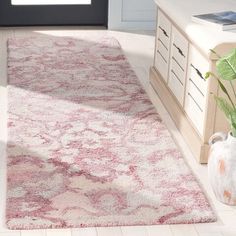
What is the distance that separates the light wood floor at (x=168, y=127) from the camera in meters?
2.44

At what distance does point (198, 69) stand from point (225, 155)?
619 millimetres

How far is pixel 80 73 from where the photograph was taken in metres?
4.23

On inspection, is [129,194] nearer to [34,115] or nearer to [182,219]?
[182,219]

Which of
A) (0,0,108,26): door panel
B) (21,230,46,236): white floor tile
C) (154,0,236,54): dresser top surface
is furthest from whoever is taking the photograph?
A: (0,0,108,26): door panel

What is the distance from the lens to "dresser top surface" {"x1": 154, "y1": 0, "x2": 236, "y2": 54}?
289cm

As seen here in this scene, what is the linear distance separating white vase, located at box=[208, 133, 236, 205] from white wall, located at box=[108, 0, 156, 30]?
9.39ft

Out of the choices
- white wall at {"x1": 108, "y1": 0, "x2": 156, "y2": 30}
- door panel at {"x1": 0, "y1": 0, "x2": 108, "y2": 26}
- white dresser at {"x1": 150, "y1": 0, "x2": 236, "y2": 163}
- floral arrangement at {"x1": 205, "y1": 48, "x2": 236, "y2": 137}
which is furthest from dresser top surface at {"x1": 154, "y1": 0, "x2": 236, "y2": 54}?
door panel at {"x1": 0, "y1": 0, "x2": 108, "y2": 26}

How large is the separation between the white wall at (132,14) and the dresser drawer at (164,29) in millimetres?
1458

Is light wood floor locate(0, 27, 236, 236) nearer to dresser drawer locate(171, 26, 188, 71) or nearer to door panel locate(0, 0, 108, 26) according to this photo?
door panel locate(0, 0, 108, 26)

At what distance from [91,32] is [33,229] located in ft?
10.00

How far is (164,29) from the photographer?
12.4ft

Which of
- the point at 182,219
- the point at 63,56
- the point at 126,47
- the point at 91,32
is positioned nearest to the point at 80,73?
Answer: the point at 63,56

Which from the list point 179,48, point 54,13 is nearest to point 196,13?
point 179,48

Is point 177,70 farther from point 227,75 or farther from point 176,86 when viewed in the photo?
point 227,75
